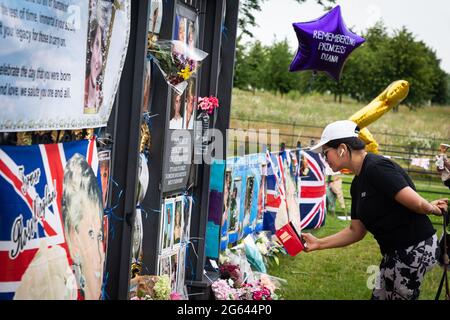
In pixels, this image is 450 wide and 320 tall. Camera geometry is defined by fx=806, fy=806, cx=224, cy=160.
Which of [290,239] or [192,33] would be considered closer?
[290,239]

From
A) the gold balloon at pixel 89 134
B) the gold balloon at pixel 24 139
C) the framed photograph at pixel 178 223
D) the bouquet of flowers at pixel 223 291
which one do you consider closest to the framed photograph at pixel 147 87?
the gold balloon at pixel 89 134

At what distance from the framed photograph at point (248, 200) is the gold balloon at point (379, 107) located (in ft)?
5.07

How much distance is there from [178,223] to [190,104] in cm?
103

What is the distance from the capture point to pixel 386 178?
5.68 m

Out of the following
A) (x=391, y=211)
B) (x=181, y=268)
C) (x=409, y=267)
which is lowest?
(x=181, y=268)

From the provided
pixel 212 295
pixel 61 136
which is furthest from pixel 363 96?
pixel 61 136

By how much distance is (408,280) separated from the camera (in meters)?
5.86

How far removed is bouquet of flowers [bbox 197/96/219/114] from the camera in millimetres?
7160

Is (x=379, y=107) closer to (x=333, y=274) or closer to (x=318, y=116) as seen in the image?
(x=333, y=274)

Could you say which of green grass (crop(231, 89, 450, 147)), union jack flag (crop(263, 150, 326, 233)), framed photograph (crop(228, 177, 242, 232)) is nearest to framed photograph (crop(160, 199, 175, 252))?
framed photograph (crop(228, 177, 242, 232))

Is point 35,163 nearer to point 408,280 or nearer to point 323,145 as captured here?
point 323,145

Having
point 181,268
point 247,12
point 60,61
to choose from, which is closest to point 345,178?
point 247,12

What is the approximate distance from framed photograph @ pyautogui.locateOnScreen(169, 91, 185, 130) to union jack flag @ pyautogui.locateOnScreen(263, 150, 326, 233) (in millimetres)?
4923

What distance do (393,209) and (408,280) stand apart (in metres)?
0.54
